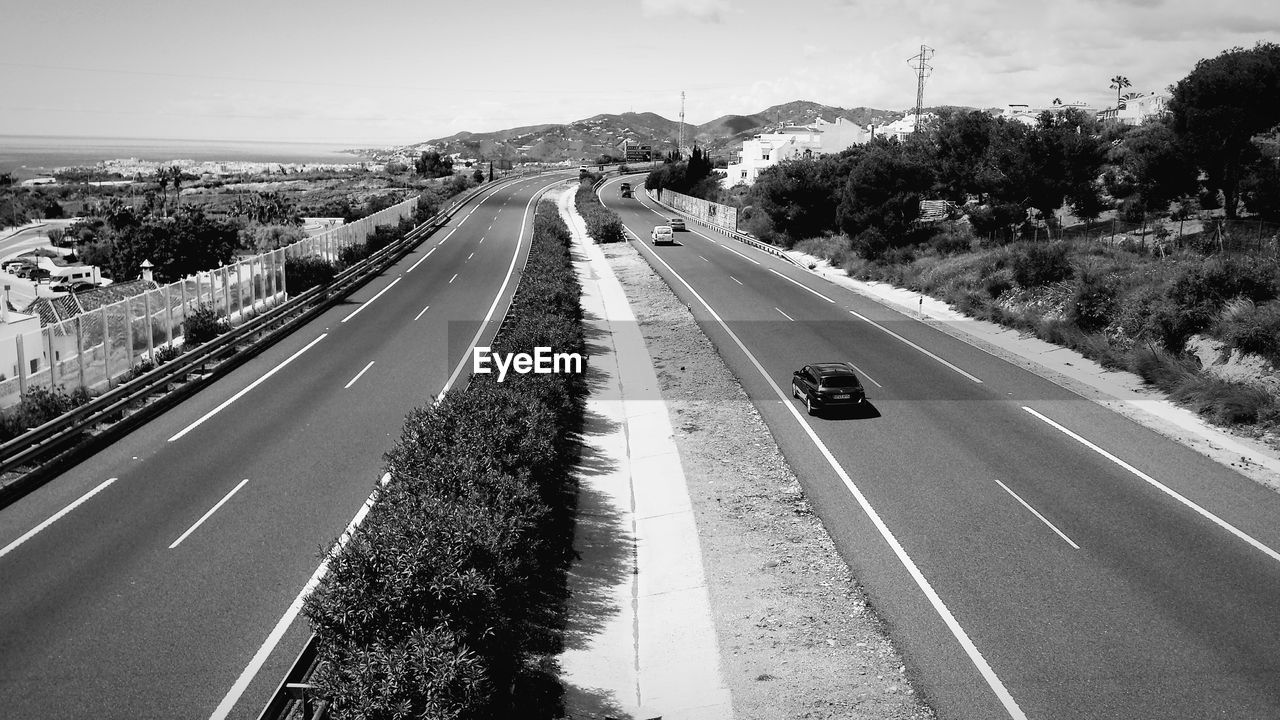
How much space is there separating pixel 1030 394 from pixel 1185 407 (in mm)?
4353

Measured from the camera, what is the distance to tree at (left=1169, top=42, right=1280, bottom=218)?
4453 cm

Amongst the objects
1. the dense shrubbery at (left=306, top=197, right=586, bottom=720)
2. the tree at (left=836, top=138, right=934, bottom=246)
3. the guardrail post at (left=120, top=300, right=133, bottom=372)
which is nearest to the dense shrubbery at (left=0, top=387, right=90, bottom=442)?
the guardrail post at (left=120, top=300, right=133, bottom=372)

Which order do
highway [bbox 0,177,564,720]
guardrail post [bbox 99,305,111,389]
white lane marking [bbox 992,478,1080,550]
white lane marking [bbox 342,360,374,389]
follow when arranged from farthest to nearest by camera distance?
white lane marking [bbox 342,360,374,389], guardrail post [bbox 99,305,111,389], white lane marking [bbox 992,478,1080,550], highway [bbox 0,177,564,720]

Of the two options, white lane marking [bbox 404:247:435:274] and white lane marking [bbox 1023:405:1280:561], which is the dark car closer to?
white lane marking [bbox 1023:405:1280:561]

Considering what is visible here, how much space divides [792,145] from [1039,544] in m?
117

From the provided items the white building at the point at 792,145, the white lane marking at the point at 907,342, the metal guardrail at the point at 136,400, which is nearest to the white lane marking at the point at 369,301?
the metal guardrail at the point at 136,400

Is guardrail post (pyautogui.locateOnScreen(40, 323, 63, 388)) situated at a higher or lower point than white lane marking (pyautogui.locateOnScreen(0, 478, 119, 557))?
higher

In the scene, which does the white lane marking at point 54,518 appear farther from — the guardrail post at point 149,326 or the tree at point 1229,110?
the tree at point 1229,110

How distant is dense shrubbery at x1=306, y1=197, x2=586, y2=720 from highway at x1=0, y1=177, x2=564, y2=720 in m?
1.78

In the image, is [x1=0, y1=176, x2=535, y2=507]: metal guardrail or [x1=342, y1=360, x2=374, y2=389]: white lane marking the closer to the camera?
[x1=0, y1=176, x2=535, y2=507]: metal guardrail

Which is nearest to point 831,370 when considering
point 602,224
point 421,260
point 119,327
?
point 119,327

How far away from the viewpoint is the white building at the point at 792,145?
128125 mm

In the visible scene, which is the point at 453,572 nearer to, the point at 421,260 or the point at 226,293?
the point at 226,293

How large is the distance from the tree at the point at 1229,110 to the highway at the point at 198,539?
39665mm
